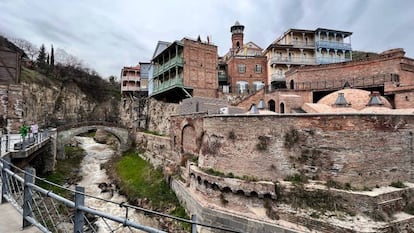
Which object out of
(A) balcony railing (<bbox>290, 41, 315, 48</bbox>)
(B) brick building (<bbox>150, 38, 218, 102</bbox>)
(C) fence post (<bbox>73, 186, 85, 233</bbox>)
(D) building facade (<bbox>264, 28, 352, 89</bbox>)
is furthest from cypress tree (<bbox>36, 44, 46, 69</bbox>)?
(C) fence post (<bbox>73, 186, 85, 233</bbox>)

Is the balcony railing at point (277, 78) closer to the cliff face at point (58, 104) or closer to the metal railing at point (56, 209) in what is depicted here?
the metal railing at point (56, 209)

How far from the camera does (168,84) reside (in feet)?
90.5

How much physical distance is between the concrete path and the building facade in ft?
98.0

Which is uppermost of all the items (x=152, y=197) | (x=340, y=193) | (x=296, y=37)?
(x=296, y=37)

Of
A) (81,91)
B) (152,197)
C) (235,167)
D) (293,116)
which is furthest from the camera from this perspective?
(81,91)

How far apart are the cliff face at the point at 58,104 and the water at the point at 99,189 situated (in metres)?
8.15

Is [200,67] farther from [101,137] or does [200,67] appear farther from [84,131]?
[101,137]

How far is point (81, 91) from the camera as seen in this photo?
1906 inches

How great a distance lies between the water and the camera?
13808 mm

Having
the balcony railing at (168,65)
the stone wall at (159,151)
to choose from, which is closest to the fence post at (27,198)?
the stone wall at (159,151)

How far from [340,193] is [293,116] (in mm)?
3801

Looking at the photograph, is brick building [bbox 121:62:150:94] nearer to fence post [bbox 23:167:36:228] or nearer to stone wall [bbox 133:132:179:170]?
stone wall [bbox 133:132:179:170]

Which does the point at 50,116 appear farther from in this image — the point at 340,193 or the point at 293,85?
the point at 340,193

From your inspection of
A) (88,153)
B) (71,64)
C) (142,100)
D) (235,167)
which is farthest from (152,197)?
(71,64)
